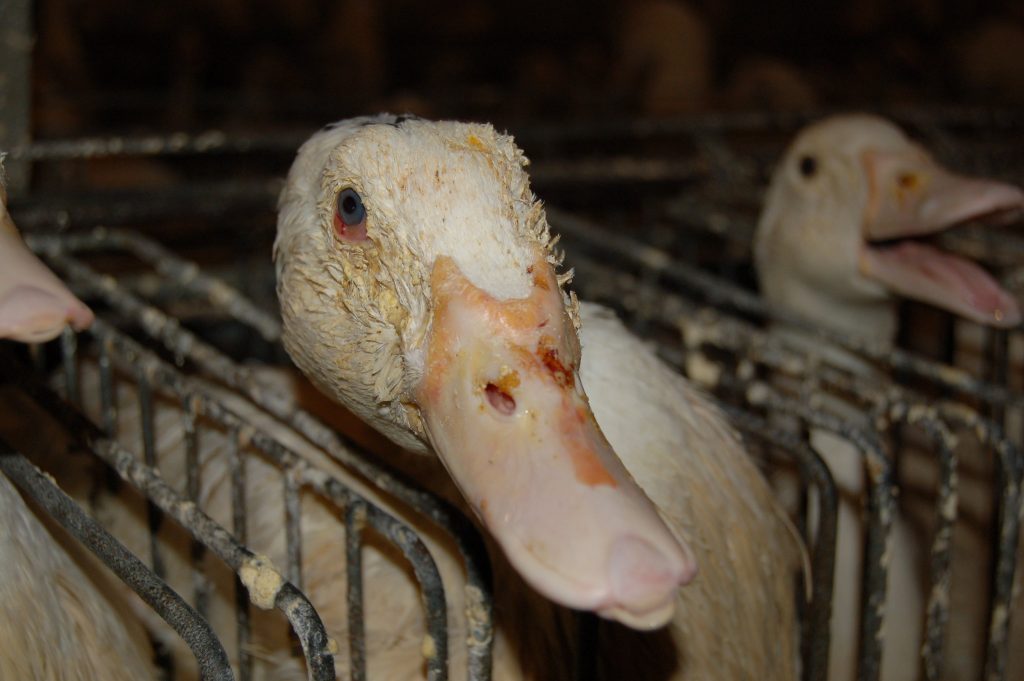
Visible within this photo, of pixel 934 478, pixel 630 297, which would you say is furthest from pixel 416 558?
pixel 934 478

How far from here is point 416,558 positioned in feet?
3.04

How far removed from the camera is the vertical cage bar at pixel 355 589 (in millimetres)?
991

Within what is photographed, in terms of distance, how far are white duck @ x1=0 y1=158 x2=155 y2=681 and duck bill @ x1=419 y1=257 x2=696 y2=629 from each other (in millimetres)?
289

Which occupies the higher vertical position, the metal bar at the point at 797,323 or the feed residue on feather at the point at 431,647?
the metal bar at the point at 797,323

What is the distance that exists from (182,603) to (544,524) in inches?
12.1

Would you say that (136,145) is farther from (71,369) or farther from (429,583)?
(429,583)

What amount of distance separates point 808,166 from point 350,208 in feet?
4.83

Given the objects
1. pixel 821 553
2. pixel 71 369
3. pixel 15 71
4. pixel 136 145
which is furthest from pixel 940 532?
pixel 15 71

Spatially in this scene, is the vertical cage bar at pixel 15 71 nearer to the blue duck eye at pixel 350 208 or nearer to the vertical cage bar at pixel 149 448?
the vertical cage bar at pixel 149 448

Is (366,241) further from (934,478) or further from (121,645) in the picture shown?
(934,478)

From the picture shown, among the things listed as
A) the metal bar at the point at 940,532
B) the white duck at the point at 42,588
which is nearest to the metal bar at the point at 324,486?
the white duck at the point at 42,588

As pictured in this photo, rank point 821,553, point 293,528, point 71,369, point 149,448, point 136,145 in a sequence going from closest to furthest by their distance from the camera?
point 293,528 < point 821,553 < point 149,448 < point 71,369 < point 136,145

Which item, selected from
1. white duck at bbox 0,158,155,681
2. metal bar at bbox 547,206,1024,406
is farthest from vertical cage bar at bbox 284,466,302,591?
metal bar at bbox 547,206,1024,406

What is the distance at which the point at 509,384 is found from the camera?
2.71 feet
